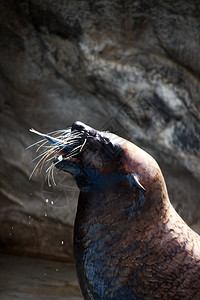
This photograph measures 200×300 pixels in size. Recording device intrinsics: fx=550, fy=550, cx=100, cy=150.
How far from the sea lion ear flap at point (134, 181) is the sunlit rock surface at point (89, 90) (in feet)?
7.47

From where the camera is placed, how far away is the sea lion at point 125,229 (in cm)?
232

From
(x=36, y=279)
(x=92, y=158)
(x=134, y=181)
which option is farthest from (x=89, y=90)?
(x=134, y=181)

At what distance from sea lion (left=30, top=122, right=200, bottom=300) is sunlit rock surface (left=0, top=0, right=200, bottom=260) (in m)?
2.21

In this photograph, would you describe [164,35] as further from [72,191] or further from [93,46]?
[72,191]

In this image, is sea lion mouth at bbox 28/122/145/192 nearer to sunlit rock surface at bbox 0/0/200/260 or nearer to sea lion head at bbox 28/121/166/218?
sea lion head at bbox 28/121/166/218

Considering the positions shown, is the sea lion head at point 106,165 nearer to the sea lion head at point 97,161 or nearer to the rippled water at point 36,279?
the sea lion head at point 97,161

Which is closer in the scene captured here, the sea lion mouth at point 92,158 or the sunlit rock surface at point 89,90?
the sea lion mouth at point 92,158

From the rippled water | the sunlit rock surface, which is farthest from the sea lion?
the sunlit rock surface

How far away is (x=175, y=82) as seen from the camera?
449cm

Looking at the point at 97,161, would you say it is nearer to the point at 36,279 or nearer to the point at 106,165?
the point at 106,165

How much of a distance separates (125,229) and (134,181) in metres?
0.22

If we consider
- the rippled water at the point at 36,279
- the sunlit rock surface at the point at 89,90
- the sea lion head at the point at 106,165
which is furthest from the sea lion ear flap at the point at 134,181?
the sunlit rock surface at the point at 89,90

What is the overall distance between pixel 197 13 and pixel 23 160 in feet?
6.30

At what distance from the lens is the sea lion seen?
7.60 ft
